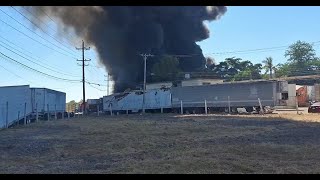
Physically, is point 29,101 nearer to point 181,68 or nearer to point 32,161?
point 32,161

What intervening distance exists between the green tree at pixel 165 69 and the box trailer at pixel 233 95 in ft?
60.4

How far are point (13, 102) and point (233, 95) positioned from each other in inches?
846

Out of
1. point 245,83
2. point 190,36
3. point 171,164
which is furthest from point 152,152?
point 190,36

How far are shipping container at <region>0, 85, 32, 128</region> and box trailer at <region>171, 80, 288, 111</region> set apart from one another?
18.7 m

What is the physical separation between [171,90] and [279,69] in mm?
64217

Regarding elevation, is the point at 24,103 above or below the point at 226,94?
below

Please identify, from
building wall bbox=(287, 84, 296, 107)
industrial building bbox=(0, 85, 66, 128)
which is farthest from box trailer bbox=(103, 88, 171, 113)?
building wall bbox=(287, 84, 296, 107)

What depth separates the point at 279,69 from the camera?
4181 inches

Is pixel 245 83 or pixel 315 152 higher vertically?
pixel 245 83

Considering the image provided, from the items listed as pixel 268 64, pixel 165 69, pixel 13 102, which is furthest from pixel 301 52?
pixel 13 102

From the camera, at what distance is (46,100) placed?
3997 cm

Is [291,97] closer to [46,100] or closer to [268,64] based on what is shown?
[46,100]

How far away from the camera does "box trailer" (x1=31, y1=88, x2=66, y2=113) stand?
3628cm

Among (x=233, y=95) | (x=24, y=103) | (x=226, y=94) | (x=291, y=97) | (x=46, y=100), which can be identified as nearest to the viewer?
(x=24, y=103)
